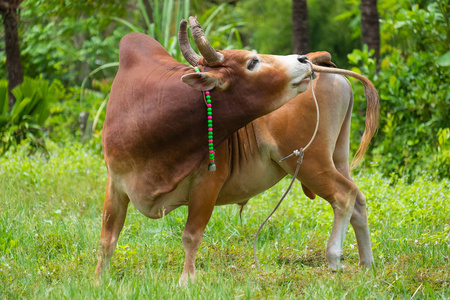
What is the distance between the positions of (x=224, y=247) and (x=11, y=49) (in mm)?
6068

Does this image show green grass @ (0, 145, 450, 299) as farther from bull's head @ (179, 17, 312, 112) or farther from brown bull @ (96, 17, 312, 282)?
bull's head @ (179, 17, 312, 112)

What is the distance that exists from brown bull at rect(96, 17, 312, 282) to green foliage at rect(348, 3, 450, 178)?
4121 mm

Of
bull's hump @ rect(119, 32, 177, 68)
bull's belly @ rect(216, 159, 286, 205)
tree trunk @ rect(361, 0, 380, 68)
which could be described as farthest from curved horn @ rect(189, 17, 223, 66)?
tree trunk @ rect(361, 0, 380, 68)

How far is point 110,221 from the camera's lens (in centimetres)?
421

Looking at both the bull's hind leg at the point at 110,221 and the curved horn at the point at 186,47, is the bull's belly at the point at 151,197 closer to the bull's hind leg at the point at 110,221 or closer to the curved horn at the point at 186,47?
the bull's hind leg at the point at 110,221

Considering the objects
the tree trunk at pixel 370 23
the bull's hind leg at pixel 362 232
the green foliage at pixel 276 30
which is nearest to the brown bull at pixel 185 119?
the bull's hind leg at pixel 362 232

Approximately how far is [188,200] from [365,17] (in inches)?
225

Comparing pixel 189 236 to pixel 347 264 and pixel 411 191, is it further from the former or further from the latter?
pixel 411 191

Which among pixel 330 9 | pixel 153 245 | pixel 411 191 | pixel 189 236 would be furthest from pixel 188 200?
pixel 330 9

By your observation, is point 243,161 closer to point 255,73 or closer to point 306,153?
point 306,153

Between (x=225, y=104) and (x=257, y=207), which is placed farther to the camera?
(x=257, y=207)

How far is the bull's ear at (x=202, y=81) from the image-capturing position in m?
3.69

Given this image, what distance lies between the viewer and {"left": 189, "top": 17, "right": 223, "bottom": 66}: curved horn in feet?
12.3

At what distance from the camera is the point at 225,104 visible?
154 inches
